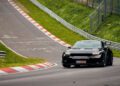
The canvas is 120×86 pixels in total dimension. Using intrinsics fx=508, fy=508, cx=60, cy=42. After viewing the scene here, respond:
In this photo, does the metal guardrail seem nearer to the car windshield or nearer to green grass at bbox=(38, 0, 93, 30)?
green grass at bbox=(38, 0, 93, 30)

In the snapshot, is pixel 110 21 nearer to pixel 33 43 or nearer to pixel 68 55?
pixel 33 43

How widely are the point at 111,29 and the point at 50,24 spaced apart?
1050 cm

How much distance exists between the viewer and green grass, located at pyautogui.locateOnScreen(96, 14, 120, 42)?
47.0 metres

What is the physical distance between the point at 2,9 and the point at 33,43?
2306 centimetres

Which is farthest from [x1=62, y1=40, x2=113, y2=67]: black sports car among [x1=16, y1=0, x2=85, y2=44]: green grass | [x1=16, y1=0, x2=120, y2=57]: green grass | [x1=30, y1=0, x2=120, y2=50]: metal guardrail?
[x1=16, y1=0, x2=85, y2=44]: green grass

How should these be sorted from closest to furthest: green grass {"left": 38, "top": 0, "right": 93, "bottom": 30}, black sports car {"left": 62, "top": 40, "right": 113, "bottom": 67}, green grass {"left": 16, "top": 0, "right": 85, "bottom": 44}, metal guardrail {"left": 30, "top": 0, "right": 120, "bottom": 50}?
1. black sports car {"left": 62, "top": 40, "right": 113, "bottom": 67}
2. metal guardrail {"left": 30, "top": 0, "right": 120, "bottom": 50}
3. green grass {"left": 16, "top": 0, "right": 85, "bottom": 44}
4. green grass {"left": 38, "top": 0, "right": 93, "bottom": 30}

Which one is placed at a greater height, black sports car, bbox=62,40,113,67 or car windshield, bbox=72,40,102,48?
car windshield, bbox=72,40,102,48

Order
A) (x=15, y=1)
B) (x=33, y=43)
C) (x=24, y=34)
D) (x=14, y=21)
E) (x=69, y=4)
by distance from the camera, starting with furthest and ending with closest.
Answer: (x=15, y=1) < (x=69, y=4) < (x=14, y=21) < (x=24, y=34) < (x=33, y=43)

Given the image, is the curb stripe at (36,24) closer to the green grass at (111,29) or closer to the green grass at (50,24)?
the green grass at (50,24)

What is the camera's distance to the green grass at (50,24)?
160 ft

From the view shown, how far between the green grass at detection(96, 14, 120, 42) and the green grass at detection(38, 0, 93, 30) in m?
3.14

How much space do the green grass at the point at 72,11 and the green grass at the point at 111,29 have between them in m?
3.14

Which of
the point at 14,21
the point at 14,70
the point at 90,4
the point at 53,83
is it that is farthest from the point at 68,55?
the point at 90,4

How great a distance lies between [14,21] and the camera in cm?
5775
